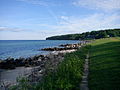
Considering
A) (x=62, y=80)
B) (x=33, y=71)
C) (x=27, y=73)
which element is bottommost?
(x=27, y=73)

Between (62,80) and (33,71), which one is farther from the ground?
(62,80)

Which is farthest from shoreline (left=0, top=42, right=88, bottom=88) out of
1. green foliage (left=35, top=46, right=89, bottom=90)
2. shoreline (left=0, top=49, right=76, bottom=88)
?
green foliage (left=35, top=46, right=89, bottom=90)

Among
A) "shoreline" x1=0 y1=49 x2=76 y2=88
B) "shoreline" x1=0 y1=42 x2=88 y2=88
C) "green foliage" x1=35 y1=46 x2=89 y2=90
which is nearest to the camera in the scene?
"green foliage" x1=35 y1=46 x2=89 y2=90

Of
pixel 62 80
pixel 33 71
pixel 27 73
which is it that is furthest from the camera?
pixel 27 73

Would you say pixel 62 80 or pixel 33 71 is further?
pixel 33 71

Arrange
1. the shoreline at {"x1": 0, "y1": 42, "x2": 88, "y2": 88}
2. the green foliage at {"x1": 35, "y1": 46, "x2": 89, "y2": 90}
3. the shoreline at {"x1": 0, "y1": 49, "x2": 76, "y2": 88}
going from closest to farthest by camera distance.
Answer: the green foliage at {"x1": 35, "y1": 46, "x2": 89, "y2": 90}, the shoreline at {"x1": 0, "y1": 42, "x2": 88, "y2": 88}, the shoreline at {"x1": 0, "y1": 49, "x2": 76, "y2": 88}

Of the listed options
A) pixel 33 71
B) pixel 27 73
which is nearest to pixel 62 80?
pixel 33 71

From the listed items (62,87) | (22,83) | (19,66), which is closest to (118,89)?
(62,87)

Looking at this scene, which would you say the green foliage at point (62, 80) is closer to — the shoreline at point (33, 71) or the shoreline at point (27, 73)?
the shoreline at point (33, 71)

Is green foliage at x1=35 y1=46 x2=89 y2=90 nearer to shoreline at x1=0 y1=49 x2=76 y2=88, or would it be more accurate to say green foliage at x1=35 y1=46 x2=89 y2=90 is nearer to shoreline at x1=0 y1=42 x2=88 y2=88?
shoreline at x1=0 y1=42 x2=88 y2=88

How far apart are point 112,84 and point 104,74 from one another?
2.07 meters

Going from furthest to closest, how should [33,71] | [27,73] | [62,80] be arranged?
[27,73], [33,71], [62,80]

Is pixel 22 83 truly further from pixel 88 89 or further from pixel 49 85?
pixel 88 89

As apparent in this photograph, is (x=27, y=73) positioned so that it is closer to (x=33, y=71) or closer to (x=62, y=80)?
(x=33, y=71)
